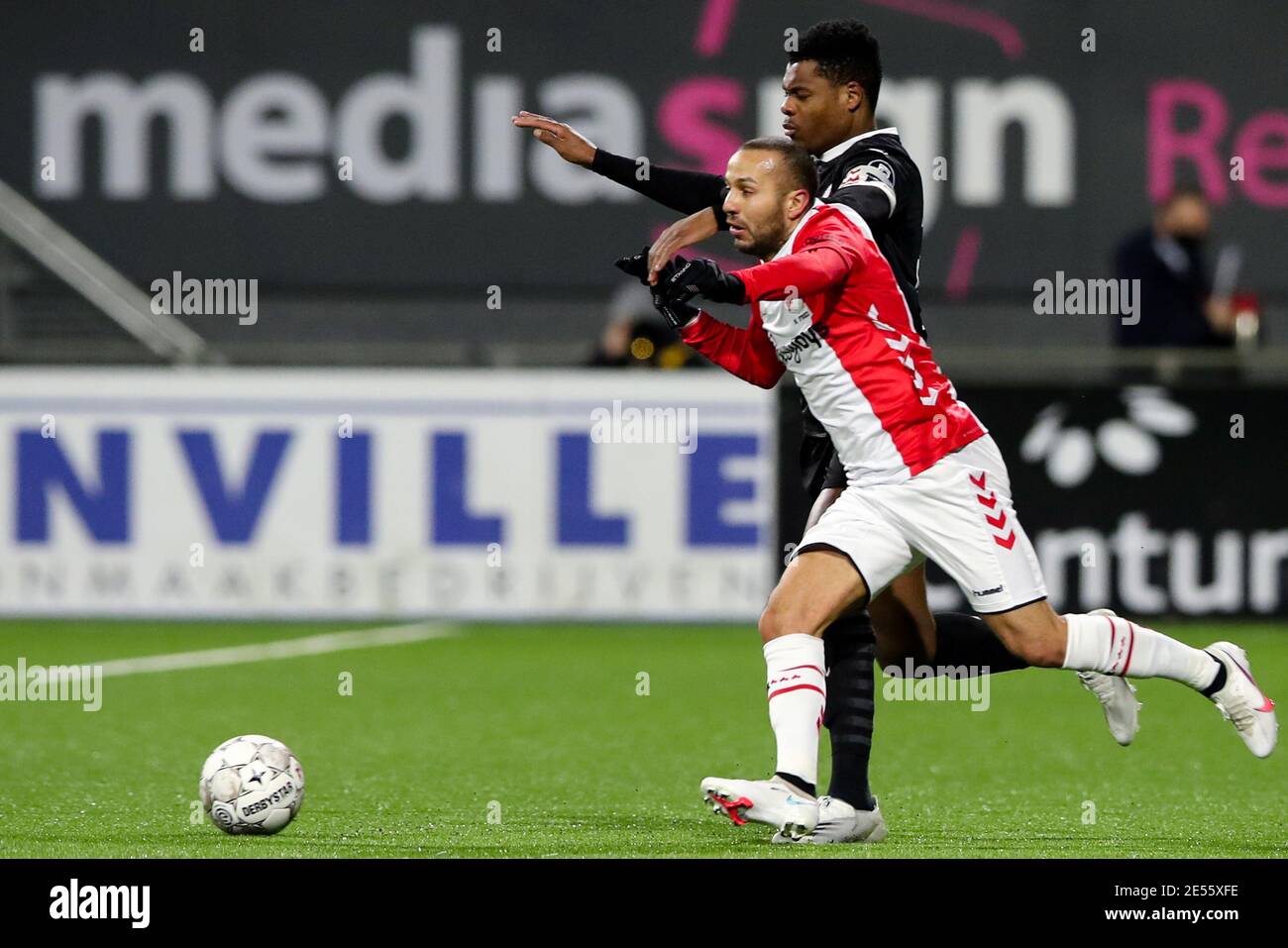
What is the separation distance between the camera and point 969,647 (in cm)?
610

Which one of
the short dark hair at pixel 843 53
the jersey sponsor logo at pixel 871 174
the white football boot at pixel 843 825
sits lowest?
the white football boot at pixel 843 825

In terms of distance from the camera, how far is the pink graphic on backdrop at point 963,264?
1430 centimetres

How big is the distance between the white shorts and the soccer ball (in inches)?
53.8

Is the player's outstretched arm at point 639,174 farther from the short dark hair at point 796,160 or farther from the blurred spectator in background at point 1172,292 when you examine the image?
the blurred spectator in background at point 1172,292

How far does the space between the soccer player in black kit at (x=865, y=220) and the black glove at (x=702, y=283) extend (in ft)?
1.31

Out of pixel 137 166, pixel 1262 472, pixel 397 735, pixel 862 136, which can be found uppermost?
pixel 137 166

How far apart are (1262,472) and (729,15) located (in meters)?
4.62

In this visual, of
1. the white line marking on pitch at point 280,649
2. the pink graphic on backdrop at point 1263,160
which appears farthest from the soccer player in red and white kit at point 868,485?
the pink graphic on backdrop at point 1263,160

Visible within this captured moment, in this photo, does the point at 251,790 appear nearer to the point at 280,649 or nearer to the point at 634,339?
the point at 280,649

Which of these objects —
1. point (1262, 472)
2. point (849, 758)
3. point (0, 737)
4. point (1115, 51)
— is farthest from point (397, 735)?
point (1115, 51)

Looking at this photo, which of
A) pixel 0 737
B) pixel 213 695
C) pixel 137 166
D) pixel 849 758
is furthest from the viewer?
pixel 137 166

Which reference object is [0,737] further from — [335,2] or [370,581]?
[335,2]

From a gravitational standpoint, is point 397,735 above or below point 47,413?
below

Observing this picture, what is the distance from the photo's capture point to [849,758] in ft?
18.5
